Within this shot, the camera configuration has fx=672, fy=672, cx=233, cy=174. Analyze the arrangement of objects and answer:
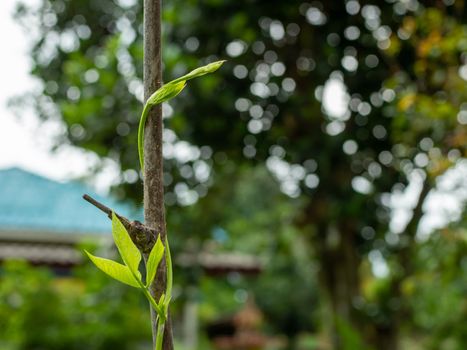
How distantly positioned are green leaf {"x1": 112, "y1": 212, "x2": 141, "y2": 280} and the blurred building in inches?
211

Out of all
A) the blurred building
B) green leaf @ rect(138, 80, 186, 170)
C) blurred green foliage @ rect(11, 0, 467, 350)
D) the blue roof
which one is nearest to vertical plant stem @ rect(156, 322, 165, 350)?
green leaf @ rect(138, 80, 186, 170)

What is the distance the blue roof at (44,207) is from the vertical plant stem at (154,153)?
6.22m

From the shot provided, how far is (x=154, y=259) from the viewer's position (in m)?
0.45

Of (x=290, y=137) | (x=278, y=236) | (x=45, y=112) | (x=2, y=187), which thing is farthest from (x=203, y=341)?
(x=290, y=137)

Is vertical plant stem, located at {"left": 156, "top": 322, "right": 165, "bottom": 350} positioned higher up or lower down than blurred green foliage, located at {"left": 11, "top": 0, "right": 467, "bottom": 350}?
lower down

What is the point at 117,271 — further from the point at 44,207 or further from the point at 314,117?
the point at 44,207

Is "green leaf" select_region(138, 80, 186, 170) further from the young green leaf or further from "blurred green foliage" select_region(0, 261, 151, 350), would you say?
"blurred green foliage" select_region(0, 261, 151, 350)

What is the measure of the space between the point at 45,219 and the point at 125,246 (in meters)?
7.32

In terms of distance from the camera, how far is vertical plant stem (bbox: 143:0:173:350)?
48 centimetres

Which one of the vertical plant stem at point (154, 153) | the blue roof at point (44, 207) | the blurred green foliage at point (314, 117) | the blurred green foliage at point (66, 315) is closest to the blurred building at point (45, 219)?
the blue roof at point (44, 207)

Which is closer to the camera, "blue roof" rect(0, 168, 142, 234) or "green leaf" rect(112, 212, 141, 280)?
"green leaf" rect(112, 212, 141, 280)

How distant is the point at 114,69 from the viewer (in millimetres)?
2906

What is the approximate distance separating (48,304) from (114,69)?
1.29 meters

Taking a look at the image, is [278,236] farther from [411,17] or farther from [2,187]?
[2,187]
